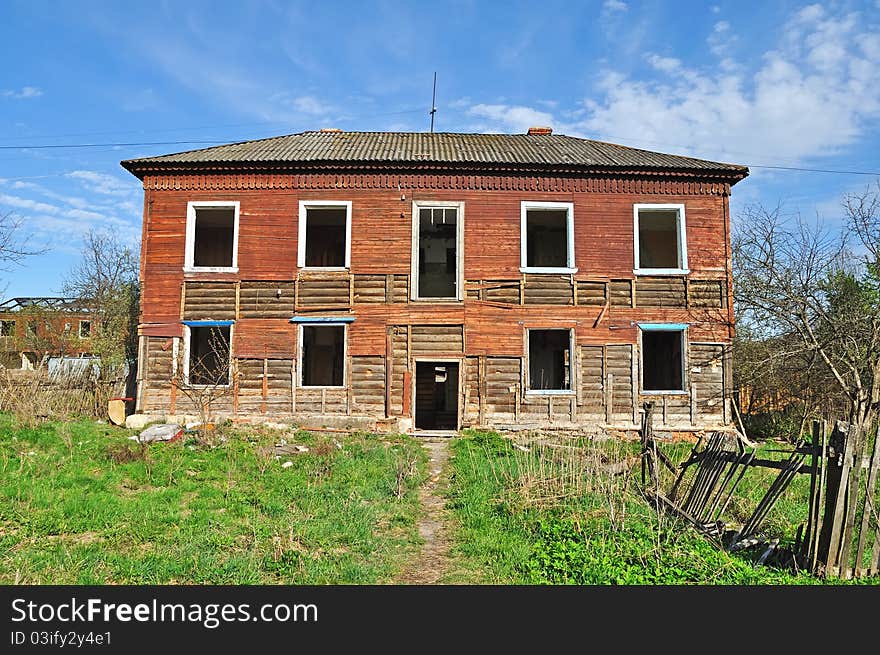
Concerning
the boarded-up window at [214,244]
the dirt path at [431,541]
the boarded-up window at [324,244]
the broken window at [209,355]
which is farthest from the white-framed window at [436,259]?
the dirt path at [431,541]

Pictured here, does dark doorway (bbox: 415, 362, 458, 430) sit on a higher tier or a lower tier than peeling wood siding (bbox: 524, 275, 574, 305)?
lower

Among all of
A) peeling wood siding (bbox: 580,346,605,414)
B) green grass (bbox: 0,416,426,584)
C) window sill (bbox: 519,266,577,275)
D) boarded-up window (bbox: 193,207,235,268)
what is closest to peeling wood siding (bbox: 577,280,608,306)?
window sill (bbox: 519,266,577,275)

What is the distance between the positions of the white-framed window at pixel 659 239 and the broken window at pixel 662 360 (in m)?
2.05

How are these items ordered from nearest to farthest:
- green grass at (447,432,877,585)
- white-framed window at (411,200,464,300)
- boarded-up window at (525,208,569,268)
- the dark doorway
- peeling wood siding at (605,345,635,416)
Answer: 1. green grass at (447,432,877,585)
2. peeling wood siding at (605,345,635,416)
3. boarded-up window at (525,208,569,268)
4. the dark doorway
5. white-framed window at (411,200,464,300)

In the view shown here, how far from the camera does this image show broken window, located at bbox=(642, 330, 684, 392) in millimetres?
17547

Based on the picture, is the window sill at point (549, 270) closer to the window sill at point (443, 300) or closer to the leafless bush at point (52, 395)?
the window sill at point (443, 300)

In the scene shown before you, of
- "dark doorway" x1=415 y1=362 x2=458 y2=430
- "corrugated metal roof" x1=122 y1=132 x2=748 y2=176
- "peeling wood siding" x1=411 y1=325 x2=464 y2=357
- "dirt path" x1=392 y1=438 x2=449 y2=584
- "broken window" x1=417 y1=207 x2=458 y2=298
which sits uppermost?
"corrugated metal roof" x1=122 y1=132 x2=748 y2=176

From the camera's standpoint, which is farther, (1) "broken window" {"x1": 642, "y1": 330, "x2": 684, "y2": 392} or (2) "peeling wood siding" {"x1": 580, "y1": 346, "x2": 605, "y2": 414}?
(1) "broken window" {"x1": 642, "y1": 330, "x2": 684, "y2": 392}

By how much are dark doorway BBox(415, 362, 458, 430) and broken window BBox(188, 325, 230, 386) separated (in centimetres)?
634

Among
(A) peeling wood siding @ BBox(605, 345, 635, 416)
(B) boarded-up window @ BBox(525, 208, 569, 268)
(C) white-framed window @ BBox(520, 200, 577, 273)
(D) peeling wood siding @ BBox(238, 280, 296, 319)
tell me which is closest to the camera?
(A) peeling wood siding @ BBox(605, 345, 635, 416)

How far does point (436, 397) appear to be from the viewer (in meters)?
23.8

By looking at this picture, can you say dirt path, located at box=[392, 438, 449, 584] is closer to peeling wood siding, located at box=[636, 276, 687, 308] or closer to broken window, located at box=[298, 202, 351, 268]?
peeling wood siding, located at box=[636, 276, 687, 308]

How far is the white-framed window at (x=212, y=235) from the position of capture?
16.9 m

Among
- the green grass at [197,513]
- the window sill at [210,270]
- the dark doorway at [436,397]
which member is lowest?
the green grass at [197,513]
